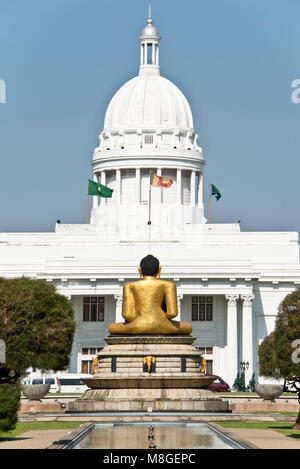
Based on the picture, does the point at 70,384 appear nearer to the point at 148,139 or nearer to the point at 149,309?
the point at 149,309

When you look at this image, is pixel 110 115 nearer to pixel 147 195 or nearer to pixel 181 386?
pixel 147 195

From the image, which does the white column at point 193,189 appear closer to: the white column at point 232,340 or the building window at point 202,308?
the building window at point 202,308

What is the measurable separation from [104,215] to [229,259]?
2328cm

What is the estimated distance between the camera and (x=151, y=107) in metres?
126

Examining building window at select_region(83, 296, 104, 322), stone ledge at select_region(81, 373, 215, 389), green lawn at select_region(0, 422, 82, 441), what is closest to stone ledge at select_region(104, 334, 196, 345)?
stone ledge at select_region(81, 373, 215, 389)

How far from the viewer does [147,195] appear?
124 meters

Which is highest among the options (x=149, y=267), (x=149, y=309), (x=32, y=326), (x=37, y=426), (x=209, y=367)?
(x=149, y=267)

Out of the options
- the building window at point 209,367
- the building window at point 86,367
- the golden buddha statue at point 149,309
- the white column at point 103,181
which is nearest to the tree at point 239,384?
the building window at point 209,367

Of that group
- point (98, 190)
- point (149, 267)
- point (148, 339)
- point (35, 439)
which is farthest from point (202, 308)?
point (35, 439)

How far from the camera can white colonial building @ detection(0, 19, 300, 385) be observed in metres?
103

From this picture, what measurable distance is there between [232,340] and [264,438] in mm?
60953

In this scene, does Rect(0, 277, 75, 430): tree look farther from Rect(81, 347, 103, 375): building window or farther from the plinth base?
Rect(81, 347, 103, 375): building window

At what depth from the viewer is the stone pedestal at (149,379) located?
52.2 m
